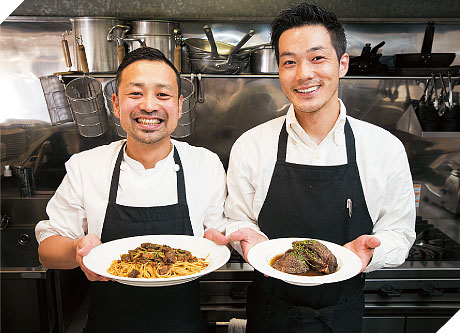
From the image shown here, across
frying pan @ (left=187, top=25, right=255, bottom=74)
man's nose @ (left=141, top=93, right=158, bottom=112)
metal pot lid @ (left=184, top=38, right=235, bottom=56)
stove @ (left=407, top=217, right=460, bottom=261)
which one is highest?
metal pot lid @ (left=184, top=38, right=235, bottom=56)

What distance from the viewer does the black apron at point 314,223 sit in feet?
6.78

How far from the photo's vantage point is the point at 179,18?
3.57 m

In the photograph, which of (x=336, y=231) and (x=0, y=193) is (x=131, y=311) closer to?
(x=336, y=231)

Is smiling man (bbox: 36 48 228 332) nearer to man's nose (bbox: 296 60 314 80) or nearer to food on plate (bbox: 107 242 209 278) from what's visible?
food on plate (bbox: 107 242 209 278)

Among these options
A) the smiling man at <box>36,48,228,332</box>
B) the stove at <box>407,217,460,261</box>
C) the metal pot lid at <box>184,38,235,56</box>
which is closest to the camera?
the smiling man at <box>36,48,228,332</box>

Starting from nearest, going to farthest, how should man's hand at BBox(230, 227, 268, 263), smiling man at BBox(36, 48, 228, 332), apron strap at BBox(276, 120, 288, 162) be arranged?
man's hand at BBox(230, 227, 268, 263)
smiling man at BBox(36, 48, 228, 332)
apron strap at BBox(276, 120, 288, 162)

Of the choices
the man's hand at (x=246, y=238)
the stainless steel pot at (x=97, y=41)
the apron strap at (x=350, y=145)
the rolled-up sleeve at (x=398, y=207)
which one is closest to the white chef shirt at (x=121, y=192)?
the man's hand at (x=246, y=238)

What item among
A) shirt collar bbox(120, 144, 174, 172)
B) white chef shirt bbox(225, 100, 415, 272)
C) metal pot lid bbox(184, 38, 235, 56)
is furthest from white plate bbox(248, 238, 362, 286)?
metal pot lid bbox(184, 38, 235, 56)

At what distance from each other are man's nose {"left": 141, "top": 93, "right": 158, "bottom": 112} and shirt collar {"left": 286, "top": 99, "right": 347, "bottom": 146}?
0.63 m

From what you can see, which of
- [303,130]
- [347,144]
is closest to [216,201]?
[303,130]

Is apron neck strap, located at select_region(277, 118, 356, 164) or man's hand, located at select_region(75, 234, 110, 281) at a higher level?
apron neck strap, located at select_region(277, 118, 356, 164)

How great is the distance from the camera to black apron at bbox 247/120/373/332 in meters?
2.07

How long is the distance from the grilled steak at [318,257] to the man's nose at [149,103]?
31.5 inches

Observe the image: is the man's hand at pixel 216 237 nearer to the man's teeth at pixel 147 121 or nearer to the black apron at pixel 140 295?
the black apron at pixel 140 295
